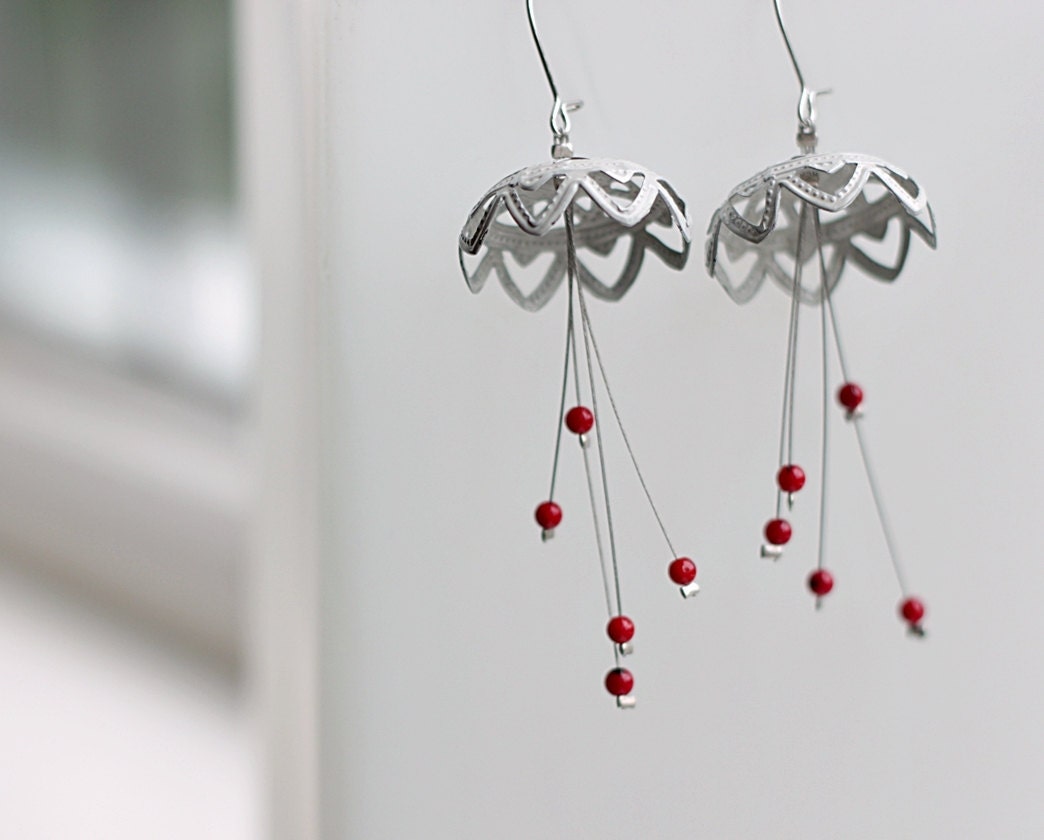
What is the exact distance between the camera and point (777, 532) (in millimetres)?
702

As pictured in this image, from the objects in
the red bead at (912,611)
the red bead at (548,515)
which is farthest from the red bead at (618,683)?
the red bead at (912,611)

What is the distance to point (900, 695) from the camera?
82 cm

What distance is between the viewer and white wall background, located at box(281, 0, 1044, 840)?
31.2 inches

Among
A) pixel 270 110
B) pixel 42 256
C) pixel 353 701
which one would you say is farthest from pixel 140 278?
pixel 353 701

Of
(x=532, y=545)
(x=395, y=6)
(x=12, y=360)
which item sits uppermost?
(x=395, y=6)

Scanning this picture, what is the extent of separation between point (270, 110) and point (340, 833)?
0.59 metres

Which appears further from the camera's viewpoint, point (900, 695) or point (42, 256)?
point (42, 256)

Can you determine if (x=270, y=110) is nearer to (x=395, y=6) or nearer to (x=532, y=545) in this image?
(x=395, y=6)

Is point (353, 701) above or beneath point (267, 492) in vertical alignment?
beneath

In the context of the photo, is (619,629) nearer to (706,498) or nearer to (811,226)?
(706,498)

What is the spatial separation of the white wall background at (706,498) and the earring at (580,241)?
5 centimetres

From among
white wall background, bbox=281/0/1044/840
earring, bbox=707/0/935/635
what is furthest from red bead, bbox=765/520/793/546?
white wall background, bbox=281/0/1044/840

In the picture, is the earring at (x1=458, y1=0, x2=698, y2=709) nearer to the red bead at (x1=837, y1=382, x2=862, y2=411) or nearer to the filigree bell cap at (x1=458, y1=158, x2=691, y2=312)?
the filigree bell cap at (x1=458, y1=158, x2=691, y2=312)

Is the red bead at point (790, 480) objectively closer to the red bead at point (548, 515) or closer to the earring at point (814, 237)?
the earring at point (814, 237)
